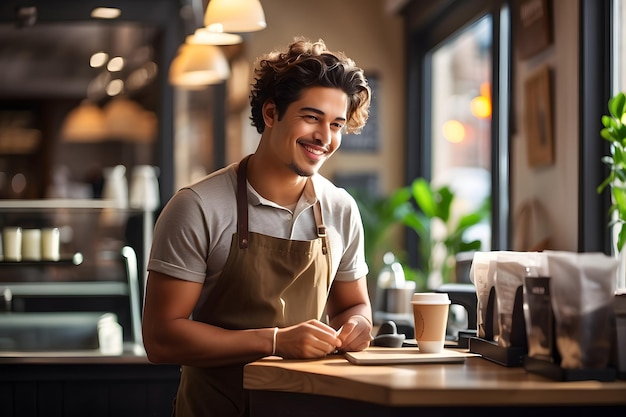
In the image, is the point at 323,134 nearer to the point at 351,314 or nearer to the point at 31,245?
the point at 351,314

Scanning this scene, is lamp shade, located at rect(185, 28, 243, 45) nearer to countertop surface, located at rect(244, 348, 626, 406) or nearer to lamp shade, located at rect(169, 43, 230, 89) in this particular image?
lamp shade, located at rect(169, 43, 230, 89)

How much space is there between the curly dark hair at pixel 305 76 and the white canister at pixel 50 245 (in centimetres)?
177

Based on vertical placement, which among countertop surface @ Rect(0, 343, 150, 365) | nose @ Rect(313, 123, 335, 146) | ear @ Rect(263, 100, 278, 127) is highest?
ear @ Rect(263, 100, 278, 127)

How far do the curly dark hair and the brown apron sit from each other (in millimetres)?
237

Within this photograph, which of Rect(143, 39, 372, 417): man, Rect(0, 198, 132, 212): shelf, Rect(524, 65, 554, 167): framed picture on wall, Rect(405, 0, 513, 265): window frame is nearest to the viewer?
Rect(143, 39, 372, 417): man

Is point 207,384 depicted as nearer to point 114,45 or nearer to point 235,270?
point 235,270

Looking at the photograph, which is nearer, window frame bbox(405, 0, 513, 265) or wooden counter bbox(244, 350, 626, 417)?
wooden counter bbox(244, 350, 626, 417)


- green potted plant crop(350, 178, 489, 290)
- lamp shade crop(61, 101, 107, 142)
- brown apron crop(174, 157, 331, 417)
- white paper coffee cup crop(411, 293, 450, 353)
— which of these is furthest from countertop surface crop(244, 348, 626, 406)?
lamp shade crop(61, 101, 107, 142)

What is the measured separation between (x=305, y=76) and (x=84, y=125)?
5793 mm

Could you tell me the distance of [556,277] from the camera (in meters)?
1.87

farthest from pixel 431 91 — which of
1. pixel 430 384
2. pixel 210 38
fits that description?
pixel 430 384

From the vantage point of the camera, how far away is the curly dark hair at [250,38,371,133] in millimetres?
2408

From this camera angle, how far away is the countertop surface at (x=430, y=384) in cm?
173

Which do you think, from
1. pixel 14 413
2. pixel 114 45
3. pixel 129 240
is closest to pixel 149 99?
pixel 114 45
